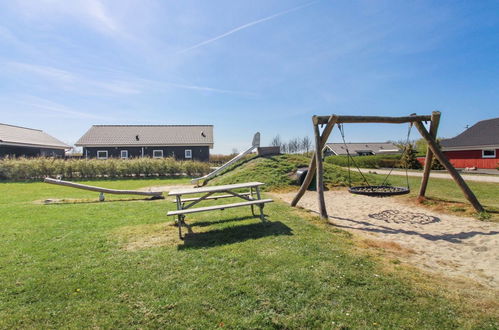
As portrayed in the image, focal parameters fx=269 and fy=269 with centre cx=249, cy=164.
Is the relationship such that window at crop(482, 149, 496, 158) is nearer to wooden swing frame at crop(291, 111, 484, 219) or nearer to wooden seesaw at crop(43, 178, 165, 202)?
wooden swing frame at crop(291, 111, 484, 219)

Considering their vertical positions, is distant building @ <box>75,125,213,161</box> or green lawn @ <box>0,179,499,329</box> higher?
distant building @ <box>75,125,213,161</box>

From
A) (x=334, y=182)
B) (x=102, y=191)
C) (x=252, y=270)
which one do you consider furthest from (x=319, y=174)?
(x=102, y=191)

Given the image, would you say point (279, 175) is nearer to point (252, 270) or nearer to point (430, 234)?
point (430, 234)

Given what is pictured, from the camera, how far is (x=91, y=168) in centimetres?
1873

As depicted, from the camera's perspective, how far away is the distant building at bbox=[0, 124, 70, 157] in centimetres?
2410

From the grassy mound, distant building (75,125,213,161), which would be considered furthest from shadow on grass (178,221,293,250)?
distant building (75,125,213,161)

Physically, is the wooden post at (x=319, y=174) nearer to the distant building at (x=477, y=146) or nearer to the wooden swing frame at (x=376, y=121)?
the wooden swing frame at (x=376, y=121)

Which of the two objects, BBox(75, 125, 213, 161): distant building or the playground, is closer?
the playground

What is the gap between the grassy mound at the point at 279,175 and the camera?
12.5m

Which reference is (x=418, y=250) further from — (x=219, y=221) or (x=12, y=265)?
(x=12, y=265)

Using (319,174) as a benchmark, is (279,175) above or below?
below

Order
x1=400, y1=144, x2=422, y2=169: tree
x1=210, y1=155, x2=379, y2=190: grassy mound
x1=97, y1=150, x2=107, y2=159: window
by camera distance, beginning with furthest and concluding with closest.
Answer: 1. x1=97, y1=150, x2=107, y2=159: window
2. x1=400, y1=144, x2=422, y2=169: tree
3. x1=210, y1=155, x2=379, y2=190: grassy mound

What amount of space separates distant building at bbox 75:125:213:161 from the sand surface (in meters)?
21.7

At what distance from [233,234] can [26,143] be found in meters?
29.6
